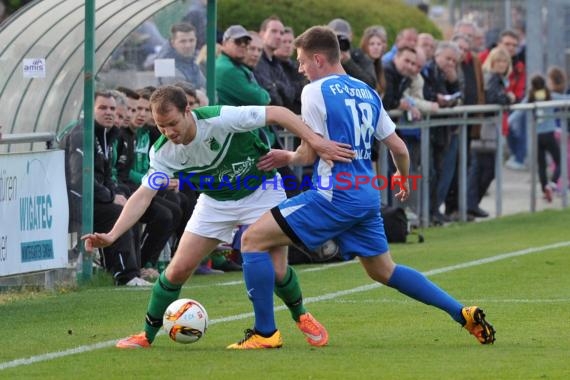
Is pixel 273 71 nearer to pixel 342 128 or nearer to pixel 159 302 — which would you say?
pixel 159 302

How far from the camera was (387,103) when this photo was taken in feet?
56.2

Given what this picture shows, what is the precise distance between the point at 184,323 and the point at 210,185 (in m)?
0.88

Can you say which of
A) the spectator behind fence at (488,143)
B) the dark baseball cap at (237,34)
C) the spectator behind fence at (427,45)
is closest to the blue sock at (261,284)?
the dark baseball cap at (237,34)

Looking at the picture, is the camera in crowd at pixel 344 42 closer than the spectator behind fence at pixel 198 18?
No

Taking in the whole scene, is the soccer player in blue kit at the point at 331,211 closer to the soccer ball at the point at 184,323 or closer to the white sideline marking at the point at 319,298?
the soccer ball at the point at 184,323

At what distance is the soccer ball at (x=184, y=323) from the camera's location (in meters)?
8.96

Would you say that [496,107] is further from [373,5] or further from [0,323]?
[0,323]

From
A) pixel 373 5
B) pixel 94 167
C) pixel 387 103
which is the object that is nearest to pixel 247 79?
pixel 94 167

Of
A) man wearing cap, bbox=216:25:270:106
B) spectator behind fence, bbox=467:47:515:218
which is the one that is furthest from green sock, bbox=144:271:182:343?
spectator behind fence, bbox=467:47:515:218

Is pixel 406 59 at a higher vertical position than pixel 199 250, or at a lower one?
higher

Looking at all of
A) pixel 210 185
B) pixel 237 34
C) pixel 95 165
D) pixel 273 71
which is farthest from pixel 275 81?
pixel 210 185

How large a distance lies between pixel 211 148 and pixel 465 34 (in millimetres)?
11396

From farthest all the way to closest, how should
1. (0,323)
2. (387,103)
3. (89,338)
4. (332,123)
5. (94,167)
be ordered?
1. (387,103)
2. (94,167)
3. (0,323)
4. (89,338)
5. (332,123)

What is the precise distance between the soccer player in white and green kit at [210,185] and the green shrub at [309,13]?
1417 centimetres
